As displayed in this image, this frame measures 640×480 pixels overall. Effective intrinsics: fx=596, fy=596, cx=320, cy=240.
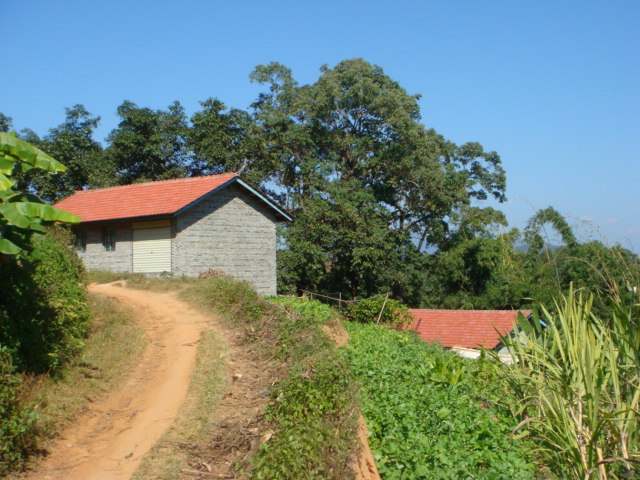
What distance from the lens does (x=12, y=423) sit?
247 inches

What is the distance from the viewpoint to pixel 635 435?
16.0ft

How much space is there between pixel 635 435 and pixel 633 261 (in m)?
1.43

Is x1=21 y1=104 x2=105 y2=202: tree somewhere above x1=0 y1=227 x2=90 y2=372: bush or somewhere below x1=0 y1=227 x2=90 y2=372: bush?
above

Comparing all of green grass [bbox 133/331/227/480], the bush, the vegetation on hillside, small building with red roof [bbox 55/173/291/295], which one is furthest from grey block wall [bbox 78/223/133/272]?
green grass [bbox 133/331/227/480]

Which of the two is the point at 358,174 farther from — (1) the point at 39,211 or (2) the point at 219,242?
(1) the point at 39,211

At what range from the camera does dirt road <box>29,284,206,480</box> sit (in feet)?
21.8

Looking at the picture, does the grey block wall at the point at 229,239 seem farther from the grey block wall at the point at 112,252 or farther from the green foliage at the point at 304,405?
the green foliage at the point at 304,405

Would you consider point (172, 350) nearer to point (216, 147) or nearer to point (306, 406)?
point (306, 406)

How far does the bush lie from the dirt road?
0.98 meters

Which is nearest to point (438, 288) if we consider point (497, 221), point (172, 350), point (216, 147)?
point (497, 221)

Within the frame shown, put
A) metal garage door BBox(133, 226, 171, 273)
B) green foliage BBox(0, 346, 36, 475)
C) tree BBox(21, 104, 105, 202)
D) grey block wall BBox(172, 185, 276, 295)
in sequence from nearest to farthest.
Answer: green foliage BBox(0, 346, 36, 475) → metal garage door BBox(133, 226, 171, 273) → grey block wall BBox(172, 185, 276, 295) → tree BBox(21, 104, 105, 202)

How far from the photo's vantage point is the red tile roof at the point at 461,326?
24.1 metres

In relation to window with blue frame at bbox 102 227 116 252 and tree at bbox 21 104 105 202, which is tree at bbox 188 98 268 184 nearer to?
tree at bbox 21 104 105 202

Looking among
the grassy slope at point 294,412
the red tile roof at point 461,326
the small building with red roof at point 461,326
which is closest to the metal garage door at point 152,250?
the small building with red roof at point 461,326
